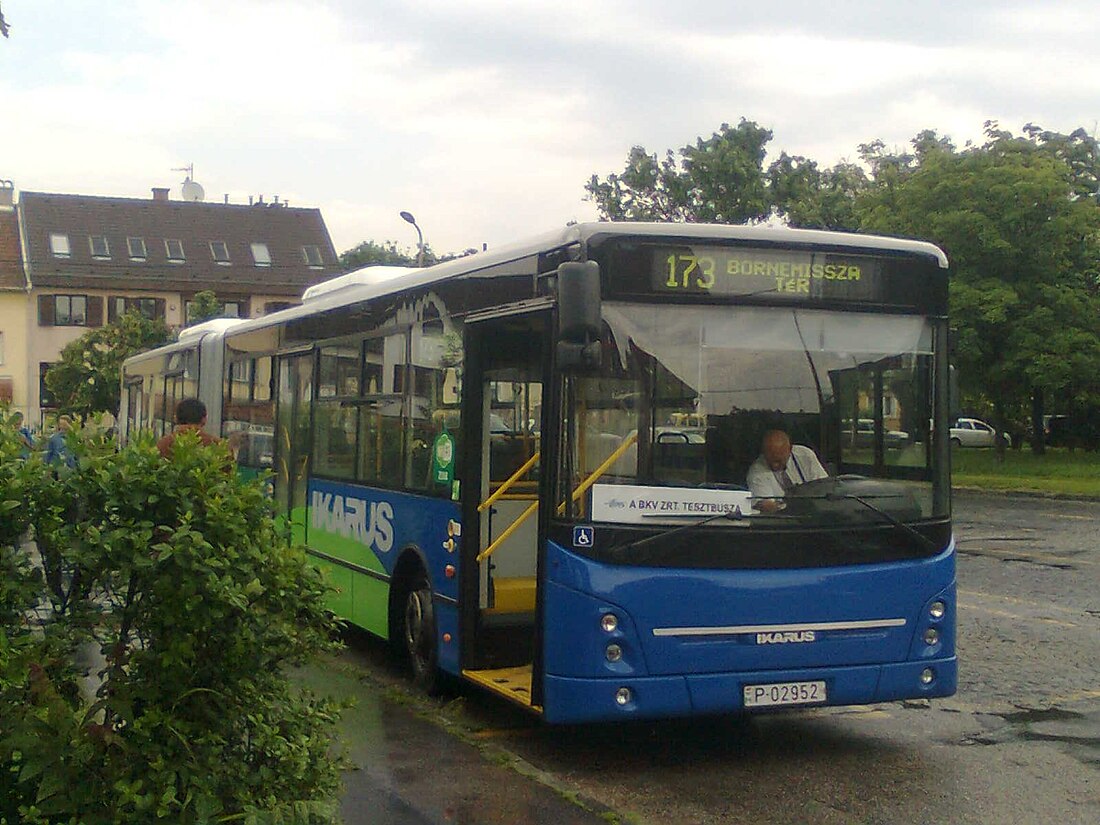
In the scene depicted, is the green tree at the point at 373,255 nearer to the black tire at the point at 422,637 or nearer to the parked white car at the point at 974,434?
the parked white car at the point at 974,434

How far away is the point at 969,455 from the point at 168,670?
46719 millimetres

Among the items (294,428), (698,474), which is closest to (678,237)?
(698,474)

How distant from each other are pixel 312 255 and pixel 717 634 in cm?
7412

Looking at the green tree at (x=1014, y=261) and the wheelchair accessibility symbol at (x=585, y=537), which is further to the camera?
the green tree at (x=1014, y=261)

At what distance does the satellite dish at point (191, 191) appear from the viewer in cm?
8281

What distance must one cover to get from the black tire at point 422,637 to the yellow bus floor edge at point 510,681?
2.04 ft

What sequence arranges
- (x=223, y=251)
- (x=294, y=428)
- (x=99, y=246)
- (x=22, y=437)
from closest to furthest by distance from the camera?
(x=22, y=437) < (x=294, y=428) < (x=99, y=246) < (x=223, y=251)

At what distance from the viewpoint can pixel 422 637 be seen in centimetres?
968

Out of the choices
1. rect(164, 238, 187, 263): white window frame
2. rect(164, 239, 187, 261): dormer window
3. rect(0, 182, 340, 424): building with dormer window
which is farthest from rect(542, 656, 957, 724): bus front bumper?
rect(164, 239, 187, 261): dormer window

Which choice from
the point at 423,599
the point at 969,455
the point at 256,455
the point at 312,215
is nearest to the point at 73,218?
the point at 312,215

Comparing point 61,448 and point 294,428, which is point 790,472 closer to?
point 61,448

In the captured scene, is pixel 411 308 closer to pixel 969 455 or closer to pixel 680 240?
pixel 680 240

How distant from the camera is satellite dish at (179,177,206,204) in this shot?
8281 cm

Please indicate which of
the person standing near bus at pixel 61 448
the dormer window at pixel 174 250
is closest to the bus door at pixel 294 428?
the person standing near bus at pixel 61 448
